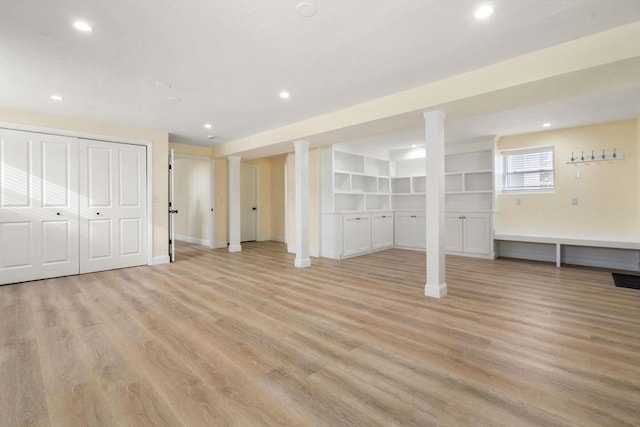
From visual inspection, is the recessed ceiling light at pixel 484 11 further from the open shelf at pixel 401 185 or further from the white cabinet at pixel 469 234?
the open shelf at pixel 401 185

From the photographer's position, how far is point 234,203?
7.09m

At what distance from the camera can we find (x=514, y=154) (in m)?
6.03

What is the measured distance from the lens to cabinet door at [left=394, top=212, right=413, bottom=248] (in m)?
7.02

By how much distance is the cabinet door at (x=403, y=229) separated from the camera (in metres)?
7.02

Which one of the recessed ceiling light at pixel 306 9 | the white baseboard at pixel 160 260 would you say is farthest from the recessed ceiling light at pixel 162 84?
the white baseboard at pixel 160 260

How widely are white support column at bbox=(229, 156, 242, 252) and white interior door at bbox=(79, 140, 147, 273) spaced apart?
196 cm

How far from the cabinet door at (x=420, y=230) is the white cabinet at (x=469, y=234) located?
57 cm

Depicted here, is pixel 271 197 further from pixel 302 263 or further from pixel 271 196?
pixel 302 263

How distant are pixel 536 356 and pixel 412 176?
557cm

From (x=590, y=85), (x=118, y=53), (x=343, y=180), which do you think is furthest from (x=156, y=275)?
(x=590, y=85)

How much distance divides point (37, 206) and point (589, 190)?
9.03 metres

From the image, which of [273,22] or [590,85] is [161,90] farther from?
[590,85]

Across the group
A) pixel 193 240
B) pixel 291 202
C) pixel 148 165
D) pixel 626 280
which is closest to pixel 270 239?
pixel 193 240

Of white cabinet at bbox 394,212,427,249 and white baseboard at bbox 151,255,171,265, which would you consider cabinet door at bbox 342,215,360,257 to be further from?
white baseboard at bbox 151,255,171,265
